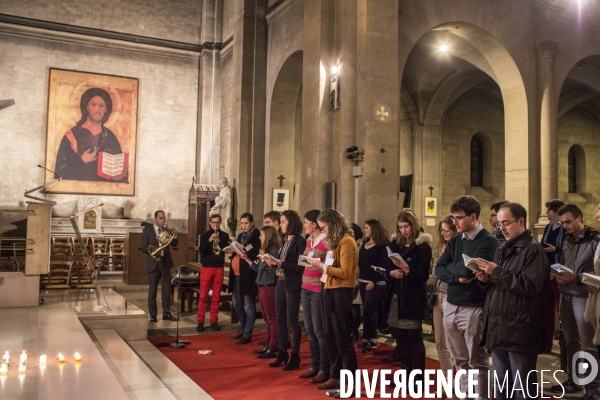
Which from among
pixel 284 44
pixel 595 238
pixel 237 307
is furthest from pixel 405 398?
pixel 284 44

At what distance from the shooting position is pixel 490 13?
12961 mm

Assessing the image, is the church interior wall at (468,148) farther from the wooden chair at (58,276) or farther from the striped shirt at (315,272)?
the striped shirt at (315,272)

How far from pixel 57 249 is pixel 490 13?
39.4 feet

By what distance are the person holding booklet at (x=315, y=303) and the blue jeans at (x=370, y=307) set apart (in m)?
1.50

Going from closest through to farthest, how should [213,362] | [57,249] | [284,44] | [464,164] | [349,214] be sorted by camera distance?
[213,362], [349,214], [57,249], [284,44], [464,164]

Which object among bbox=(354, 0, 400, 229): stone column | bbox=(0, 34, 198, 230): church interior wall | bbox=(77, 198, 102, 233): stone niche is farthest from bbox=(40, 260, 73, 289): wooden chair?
bbox=(0, 34, 198, 230): church interior wall

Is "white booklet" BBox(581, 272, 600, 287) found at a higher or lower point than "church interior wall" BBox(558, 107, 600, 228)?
lower

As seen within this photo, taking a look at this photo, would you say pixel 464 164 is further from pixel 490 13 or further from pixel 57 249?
pixel 57 249

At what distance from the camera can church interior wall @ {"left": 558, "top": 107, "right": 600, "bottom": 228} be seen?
21.2 m

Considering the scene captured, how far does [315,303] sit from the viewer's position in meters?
5.25

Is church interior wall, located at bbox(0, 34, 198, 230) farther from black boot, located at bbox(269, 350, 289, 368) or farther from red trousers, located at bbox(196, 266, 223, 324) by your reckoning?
black boot, located at bbox(269, 350, 289, 368)

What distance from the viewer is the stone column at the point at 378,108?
427 inches

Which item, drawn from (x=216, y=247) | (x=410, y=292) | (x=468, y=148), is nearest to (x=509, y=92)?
(x=468, y=148)

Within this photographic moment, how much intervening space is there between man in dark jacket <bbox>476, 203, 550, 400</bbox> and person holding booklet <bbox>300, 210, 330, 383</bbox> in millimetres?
1887
